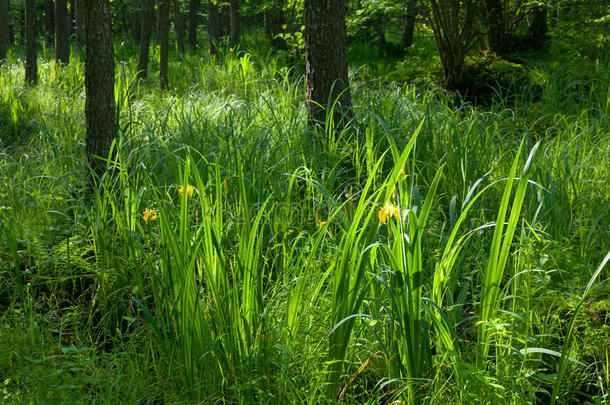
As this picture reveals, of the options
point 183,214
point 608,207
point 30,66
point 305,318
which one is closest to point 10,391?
point 183,214

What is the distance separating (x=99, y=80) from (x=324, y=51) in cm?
172

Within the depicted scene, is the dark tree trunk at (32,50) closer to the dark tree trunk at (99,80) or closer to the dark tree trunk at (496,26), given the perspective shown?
the dark tree trunk at (99,80)

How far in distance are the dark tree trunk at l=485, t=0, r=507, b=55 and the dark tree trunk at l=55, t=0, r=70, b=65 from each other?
6231mm

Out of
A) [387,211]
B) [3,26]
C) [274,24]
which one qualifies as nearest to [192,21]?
[274,24]

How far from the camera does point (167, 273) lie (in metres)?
1.86

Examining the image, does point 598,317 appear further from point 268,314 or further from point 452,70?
point 452,70

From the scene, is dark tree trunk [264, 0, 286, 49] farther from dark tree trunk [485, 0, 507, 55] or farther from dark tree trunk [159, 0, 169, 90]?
dark tree trunk [485, 0, 507, 55]

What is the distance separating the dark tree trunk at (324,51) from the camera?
13.1 ft

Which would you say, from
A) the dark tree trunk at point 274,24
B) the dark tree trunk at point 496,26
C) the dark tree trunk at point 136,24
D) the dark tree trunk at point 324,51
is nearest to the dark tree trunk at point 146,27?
the dark tree trunk at point 324,51

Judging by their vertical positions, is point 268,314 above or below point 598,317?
above

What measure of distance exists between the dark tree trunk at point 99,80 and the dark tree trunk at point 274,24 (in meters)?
8.60

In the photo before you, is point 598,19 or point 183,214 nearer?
point 183,214

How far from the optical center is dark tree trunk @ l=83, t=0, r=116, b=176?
3.17m

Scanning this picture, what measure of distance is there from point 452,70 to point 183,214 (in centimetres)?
571
